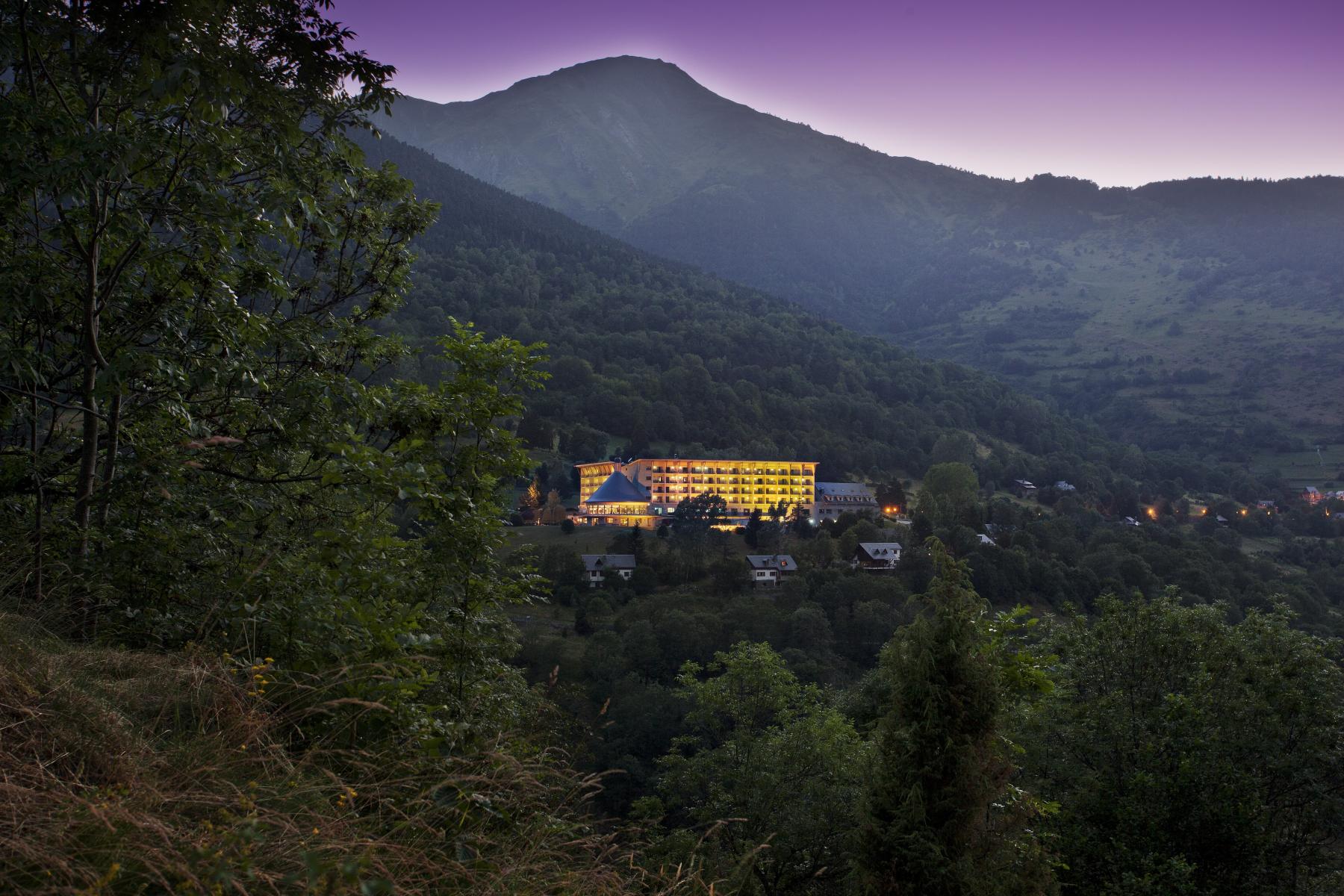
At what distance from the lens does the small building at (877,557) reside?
220 feet

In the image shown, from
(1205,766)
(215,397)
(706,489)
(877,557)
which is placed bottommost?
(706,489)

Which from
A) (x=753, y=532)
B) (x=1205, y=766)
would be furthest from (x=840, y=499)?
(x=1205, y=766)

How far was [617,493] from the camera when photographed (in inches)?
3693

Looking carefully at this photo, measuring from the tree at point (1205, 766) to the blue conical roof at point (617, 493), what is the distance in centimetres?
7854

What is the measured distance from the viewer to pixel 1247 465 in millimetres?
143000

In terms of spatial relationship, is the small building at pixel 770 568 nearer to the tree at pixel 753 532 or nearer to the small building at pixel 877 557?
the small building at pixel 877 557

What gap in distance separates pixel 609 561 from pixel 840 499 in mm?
46002

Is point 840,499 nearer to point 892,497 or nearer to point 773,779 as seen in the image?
point 892,497

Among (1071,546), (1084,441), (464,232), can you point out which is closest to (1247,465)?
(1084,441)

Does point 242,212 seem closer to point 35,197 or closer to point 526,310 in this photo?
point 35,197

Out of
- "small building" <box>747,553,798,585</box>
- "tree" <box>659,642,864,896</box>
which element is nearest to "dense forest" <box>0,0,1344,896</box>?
"tree" <box>659,642,864,896</box>

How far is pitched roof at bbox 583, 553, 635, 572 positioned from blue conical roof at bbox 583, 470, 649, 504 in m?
24.6

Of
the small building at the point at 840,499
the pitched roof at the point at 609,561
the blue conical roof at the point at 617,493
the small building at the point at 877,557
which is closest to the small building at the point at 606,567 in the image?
the pitched roof at the point at 609,561

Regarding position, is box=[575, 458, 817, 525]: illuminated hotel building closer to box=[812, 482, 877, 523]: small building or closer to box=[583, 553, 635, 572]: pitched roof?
box=[812, 482, 877, 523]: small building
